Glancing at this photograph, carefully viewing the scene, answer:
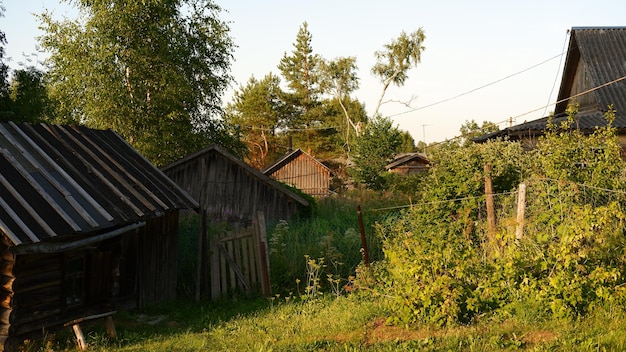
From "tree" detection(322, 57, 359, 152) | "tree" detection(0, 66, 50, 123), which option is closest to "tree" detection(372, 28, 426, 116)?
"tree" detection(322, 57, 359, 152)

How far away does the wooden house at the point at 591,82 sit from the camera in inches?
712

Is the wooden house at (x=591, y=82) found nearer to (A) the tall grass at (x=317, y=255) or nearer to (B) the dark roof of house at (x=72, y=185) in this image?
(A) the tall grass at (x=317, y=255)

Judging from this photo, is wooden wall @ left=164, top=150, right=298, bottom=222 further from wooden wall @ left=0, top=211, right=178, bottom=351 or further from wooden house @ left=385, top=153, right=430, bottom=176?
wooden house @ left=385, top=153, right=430, bottom=176

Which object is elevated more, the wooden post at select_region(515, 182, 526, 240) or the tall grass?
the wooden post at select_region(515, 182, 526, 240)

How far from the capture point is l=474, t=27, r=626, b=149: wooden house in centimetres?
1809

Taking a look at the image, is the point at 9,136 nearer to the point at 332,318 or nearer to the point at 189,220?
the point at 332,318

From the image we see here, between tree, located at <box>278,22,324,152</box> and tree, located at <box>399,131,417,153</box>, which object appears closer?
tree, located at <box>278,22,324,152</box>

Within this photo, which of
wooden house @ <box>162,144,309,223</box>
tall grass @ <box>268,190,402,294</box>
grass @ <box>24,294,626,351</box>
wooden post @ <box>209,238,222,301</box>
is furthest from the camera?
wooden house @ <box>162,144,309,223</box>

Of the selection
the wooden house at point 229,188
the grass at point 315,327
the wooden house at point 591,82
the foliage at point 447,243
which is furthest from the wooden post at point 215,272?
the wooden house at point 591,82

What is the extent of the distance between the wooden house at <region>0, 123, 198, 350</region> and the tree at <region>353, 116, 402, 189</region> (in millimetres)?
28550

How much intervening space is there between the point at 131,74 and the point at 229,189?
8707mm

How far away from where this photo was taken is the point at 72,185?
943 centimetres

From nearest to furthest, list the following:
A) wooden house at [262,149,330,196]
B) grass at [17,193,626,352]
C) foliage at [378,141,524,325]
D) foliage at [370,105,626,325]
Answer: grass at [17,193,626,352], foliage at [370,105,626,325], foliage at [378,141,524,325], wooden house at [262,149,330,196]

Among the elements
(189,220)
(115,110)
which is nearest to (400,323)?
(189,220)
